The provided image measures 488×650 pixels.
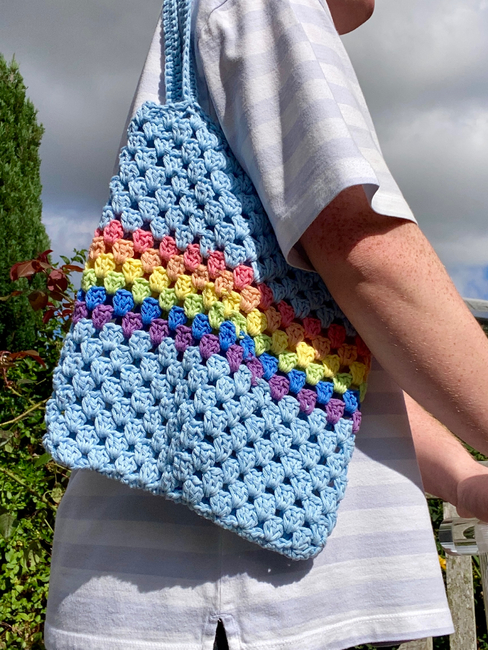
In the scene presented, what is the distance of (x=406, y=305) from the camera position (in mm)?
723

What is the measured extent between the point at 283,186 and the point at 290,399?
1.00ft

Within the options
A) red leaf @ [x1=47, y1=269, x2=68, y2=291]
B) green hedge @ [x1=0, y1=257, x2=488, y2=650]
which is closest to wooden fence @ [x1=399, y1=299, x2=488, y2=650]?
green hedge @ [x1=0, y1=257, x2=488, y2=650]

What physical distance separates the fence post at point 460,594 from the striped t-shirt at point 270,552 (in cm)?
227

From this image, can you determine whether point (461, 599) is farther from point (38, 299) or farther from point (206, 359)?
point (206, 359)

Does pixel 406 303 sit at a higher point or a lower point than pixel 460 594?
higher

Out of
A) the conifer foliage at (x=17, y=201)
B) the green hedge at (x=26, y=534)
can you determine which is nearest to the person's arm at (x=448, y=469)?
the green hedge at (x=26, y=534)

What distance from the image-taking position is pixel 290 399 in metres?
0.80

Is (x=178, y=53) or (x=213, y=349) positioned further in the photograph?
(x=178, y=53)

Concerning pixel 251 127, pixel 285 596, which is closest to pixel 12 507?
pixel 285 596

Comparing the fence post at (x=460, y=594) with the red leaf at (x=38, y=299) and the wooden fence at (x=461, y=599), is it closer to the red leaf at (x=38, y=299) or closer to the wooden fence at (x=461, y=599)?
the wooden fence at (x=461, y=599)

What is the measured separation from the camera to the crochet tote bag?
29.7 inches

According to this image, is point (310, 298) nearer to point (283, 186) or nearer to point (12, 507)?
point (283, 186)

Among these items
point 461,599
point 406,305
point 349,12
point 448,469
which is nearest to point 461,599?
point 461,599

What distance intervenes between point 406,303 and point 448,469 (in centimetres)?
47
